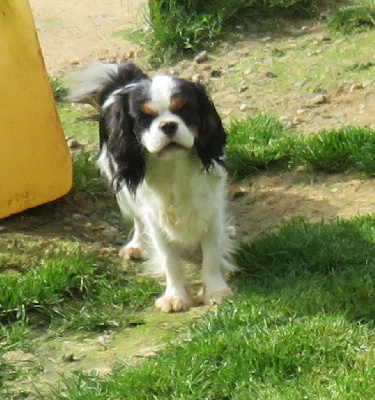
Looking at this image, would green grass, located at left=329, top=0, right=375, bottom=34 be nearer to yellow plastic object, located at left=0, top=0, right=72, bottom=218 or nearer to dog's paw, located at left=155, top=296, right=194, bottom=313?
yellow plastic object, located at left=0, top=0, right=72, bottom=218

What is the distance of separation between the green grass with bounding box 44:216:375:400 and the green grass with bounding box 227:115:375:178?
123cm

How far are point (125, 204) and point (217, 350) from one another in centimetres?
167

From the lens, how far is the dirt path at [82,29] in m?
7.57

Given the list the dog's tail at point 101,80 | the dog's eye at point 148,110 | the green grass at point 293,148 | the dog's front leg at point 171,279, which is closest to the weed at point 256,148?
the green grass at point 293,148

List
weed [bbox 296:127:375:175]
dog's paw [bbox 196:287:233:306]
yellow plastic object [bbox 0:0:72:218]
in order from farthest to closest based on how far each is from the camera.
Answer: weed [bbox 296:127:375:175] → yellow plastic object [bbox 0:0:72:218] → dog's paw [bbox 196:287:233:306]

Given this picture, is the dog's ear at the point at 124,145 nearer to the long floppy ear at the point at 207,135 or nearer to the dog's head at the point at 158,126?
the dog's head at the point at 158,126

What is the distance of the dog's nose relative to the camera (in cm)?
412

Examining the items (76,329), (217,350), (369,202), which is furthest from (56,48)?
(217,350)

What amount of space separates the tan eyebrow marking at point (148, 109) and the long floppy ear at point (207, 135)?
0.25 m

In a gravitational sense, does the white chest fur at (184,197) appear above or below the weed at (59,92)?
above

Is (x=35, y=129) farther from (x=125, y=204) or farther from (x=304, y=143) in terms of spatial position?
(x=304, y=143)

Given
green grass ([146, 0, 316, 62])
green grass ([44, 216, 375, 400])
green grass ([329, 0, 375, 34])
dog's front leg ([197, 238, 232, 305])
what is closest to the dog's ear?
dog's front leg ([197, 238, 232, 305])

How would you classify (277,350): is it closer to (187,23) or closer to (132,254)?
(132,254)

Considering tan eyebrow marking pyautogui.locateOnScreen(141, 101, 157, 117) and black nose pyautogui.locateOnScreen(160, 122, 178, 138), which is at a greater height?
tan eyebrow marking pyautogui.locateOnScreen(141, 101, 157, 117)
